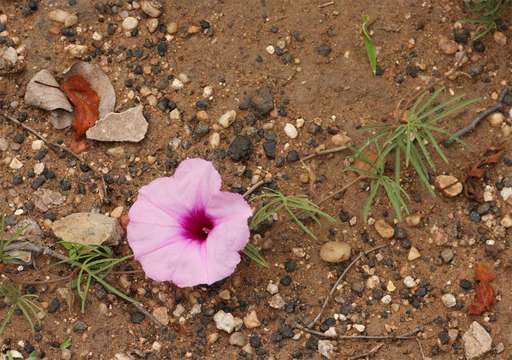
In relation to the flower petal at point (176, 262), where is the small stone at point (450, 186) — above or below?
above

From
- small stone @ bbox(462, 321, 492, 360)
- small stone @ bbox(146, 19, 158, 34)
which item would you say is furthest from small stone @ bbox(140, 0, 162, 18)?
small stone @ bbox(462, 321, 492, 360)

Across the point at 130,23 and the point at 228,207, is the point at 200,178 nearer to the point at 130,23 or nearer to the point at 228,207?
the point at 228,207

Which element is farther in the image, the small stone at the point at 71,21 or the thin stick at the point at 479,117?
the small stone at the point at 71,21

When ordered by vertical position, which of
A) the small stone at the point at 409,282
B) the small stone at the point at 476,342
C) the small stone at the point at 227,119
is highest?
the small stone at the point at 227,119

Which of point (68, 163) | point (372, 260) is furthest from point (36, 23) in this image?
point (372, 260)

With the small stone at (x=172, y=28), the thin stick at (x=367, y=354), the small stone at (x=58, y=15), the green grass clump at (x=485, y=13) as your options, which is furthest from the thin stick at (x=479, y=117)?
the small stone at (x=58, y=15)

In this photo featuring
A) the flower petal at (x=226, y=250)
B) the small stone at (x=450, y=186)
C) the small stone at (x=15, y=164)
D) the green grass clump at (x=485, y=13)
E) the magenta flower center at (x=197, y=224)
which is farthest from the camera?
the small stone at (x=15, y=164)

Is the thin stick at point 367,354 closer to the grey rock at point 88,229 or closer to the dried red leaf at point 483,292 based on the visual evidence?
the dried red leaf at point 483,292
